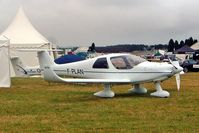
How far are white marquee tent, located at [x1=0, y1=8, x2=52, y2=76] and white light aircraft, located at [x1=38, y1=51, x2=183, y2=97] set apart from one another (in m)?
15.3

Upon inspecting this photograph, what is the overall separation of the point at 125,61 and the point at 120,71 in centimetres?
48

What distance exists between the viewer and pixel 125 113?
1096 cm

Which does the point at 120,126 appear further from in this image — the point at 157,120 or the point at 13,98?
the point at 13,98

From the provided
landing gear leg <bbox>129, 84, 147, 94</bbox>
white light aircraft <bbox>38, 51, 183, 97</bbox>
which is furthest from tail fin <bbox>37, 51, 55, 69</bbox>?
landing gear leg <bbox>129, 84, 147, 94</bbox>

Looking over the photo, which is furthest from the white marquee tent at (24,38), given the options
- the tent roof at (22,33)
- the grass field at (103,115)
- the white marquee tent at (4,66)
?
the grass field at (103,115)

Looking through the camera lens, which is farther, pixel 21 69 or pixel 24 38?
pixel 24 38

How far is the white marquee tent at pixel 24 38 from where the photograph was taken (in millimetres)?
32250

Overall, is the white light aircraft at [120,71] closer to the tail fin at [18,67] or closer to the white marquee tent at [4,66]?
the white marquee tent at [4,66]

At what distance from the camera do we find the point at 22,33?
1347 inches

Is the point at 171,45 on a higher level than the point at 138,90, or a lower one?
lower

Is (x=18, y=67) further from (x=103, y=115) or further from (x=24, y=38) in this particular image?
(x=103, y=115)

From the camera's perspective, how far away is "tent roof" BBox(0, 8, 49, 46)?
32906mm

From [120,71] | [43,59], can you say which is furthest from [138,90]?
[43,59]

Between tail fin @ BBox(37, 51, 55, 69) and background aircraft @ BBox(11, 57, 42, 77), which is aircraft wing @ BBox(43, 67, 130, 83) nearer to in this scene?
tail fin @ BBox(37, 51, 55, 69)
